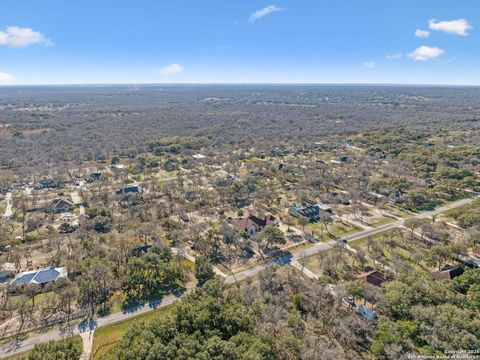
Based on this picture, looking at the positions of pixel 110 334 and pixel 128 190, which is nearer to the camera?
pixel 110 334

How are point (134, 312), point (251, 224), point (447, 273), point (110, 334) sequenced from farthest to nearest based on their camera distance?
point (251, 224) < point (447, 273) < point (134, 312) < point (110, 334)

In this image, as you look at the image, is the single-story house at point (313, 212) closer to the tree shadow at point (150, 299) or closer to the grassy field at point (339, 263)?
the grassy field at point (339, 263)

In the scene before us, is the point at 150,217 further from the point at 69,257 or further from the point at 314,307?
the point at 314,307

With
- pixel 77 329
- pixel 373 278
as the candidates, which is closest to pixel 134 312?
pixel 77 329

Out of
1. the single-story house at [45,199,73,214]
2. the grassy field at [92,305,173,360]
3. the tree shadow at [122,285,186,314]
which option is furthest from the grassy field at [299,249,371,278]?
the single-story house at [45,199,73,214]


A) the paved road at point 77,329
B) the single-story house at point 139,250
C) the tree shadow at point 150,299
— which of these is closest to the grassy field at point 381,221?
the tree shadow at point 150,299

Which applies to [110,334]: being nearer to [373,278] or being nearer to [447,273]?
[373,278]
